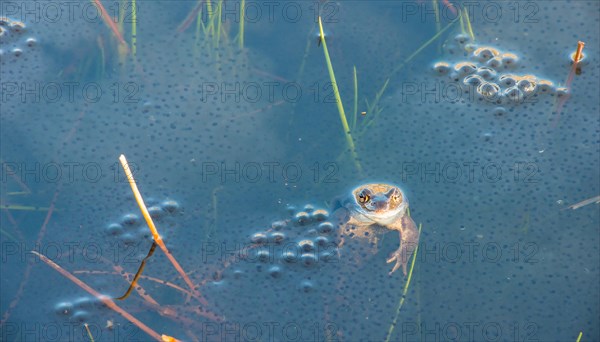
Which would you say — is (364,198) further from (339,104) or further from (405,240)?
(339,104)

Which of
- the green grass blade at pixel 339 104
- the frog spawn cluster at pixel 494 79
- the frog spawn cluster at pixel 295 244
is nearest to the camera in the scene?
the frog spawn cluster at pixel 295 244

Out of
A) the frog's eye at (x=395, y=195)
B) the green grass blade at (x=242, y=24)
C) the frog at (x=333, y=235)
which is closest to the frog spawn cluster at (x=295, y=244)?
the frog at (x=333, y=235)

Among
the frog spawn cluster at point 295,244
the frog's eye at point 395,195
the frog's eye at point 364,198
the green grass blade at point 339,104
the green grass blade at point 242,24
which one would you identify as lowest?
the frog spawn cluster at point 295,244

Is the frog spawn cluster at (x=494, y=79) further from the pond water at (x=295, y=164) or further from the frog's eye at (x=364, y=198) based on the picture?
the frog's eye at (x=364, y=198)

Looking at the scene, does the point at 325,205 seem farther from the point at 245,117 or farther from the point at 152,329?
the point at 152,329

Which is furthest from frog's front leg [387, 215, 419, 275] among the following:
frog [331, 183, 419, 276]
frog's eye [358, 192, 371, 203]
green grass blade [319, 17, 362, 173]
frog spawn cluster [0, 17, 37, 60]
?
frog spawn cluster [0, 17, 37, 60]

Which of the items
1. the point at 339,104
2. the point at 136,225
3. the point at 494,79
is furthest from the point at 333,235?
the point at 494,79

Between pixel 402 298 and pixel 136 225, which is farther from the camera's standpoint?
pixel 136 225
